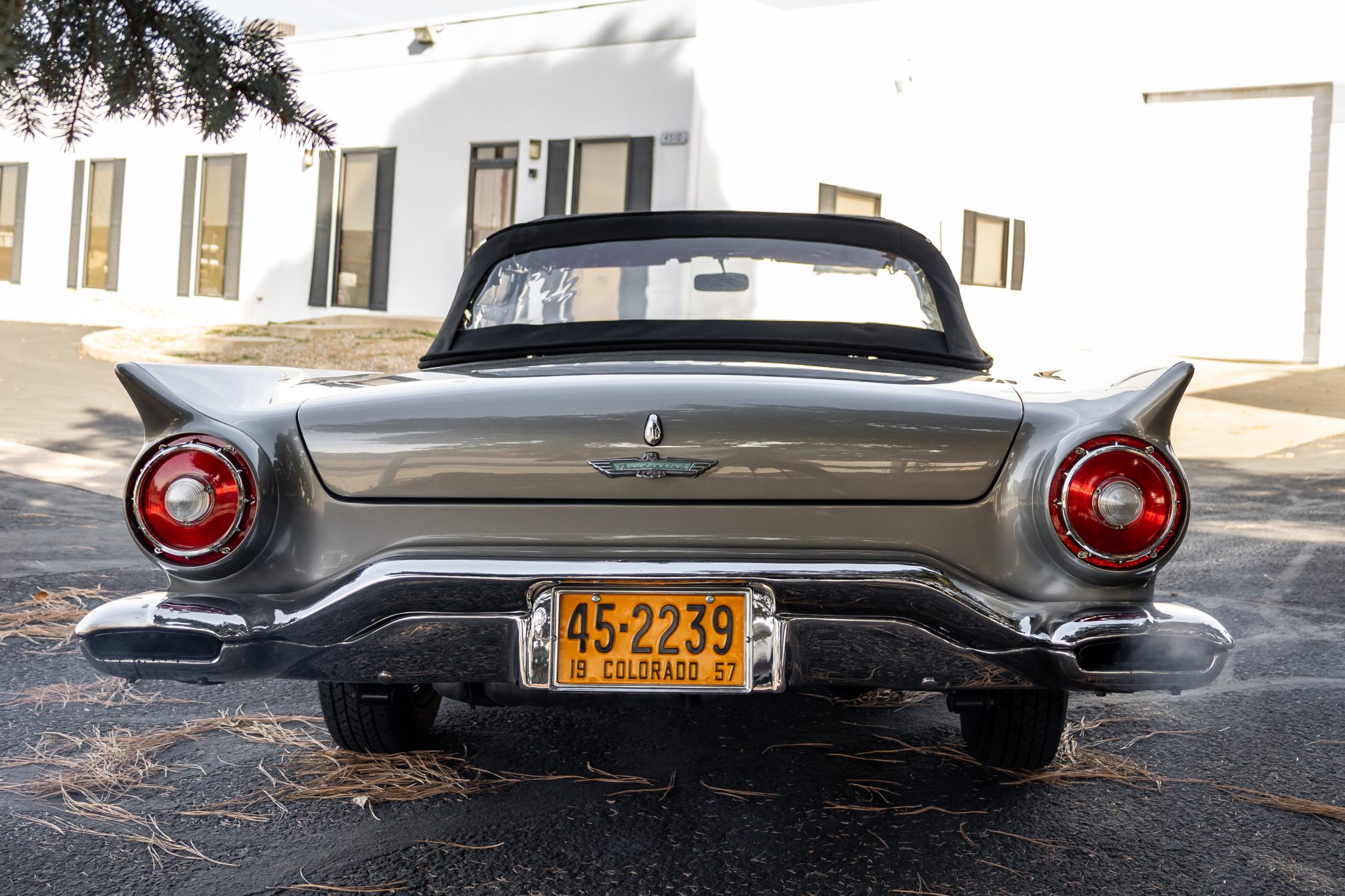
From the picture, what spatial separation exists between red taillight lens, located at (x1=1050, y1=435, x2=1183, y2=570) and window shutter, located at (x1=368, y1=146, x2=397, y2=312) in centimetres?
1640

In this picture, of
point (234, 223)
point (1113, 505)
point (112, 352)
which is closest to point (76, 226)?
point (234, 223)

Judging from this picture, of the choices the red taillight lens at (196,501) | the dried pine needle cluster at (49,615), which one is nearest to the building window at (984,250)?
the dried pine needle cluster at (49,615)

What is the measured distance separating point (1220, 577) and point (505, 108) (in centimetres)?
1319

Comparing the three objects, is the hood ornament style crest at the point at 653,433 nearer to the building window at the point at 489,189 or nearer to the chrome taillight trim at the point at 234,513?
the chrome taillight trim at the point at 234,513

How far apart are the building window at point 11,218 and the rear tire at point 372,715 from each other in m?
23.8

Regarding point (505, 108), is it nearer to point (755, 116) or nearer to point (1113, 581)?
Result: point (755, 116)

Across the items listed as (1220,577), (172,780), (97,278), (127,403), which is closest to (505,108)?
(127,403)

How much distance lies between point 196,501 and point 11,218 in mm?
24842

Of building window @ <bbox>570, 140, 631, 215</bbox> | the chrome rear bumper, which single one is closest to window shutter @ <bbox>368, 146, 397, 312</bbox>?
building window @ <bbox>570, 140, 631, 215</bbox>

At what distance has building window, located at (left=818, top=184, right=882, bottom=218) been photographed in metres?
16.3

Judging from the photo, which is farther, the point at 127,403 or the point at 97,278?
the point at 97,278

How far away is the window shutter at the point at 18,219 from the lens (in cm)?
2334

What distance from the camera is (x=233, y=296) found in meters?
19.8

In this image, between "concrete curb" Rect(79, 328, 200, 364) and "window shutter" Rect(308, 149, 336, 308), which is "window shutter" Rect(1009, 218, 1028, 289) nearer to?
"window shutter" Rect(308, 149, 336, 308)
